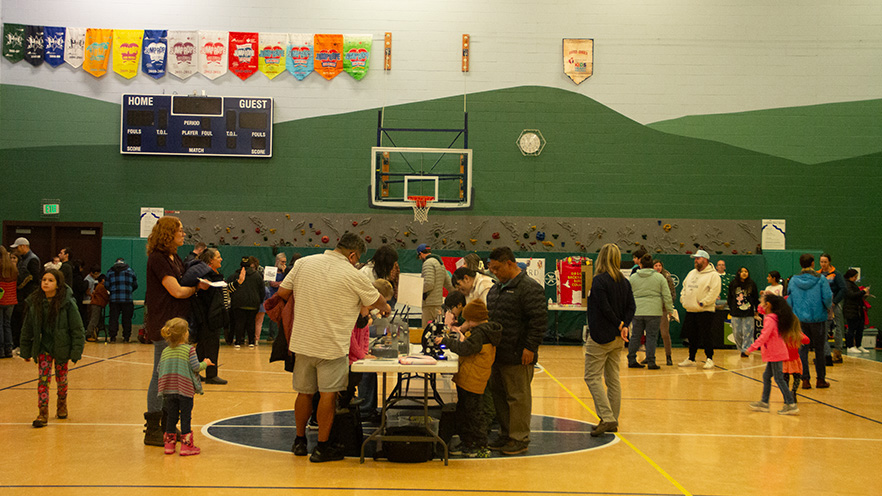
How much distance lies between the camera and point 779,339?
23.5 feet

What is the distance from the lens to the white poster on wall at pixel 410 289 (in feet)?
19.1

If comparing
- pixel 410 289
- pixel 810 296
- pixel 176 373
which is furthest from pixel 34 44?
pixel 810 296

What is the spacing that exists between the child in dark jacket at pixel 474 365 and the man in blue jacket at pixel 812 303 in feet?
17.0

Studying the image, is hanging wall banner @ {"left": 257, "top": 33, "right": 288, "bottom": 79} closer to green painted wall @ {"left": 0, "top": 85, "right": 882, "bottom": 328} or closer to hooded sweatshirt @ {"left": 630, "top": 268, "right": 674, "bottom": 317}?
green painted wall @ {"left": 0, "top": 85, "right": 882, "bottom": 328}

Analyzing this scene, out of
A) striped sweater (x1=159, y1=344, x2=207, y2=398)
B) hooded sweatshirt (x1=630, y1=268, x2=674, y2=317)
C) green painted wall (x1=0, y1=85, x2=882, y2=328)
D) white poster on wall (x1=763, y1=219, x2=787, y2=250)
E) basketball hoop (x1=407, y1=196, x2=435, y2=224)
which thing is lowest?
striped sweater (x1=159, y1=344, x2=207, y2=398)

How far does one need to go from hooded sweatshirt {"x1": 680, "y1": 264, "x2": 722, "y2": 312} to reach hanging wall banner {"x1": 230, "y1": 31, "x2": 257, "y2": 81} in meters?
9.88

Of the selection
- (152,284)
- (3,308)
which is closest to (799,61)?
(152,284)

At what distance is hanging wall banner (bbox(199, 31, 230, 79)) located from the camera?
14836mm

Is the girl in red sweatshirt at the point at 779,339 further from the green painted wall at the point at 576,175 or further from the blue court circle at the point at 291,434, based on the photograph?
the green painted wall at the point at 576,175

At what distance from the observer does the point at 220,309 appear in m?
7.18

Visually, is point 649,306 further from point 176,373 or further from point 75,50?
point 75,50

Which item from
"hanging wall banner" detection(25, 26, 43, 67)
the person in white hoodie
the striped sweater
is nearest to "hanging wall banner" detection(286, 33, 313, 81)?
"hanging wall banner" detection(25, 26, 43, 67)

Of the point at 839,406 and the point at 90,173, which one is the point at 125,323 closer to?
the point at 90,173

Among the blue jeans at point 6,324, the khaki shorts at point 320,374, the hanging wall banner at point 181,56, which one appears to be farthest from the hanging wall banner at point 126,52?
the khaki shorts at point 320,374
